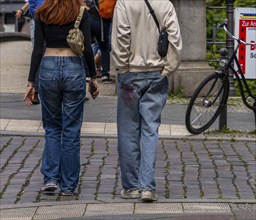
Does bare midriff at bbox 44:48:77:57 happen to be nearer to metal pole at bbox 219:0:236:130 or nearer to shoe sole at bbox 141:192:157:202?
shoe sole at bbox 141:192:157:202

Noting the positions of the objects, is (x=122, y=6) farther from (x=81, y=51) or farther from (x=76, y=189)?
(x=76, y=189)

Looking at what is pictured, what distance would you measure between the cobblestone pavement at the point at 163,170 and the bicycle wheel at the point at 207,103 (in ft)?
1.05

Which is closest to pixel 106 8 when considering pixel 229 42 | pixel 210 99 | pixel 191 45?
pixel 191 45

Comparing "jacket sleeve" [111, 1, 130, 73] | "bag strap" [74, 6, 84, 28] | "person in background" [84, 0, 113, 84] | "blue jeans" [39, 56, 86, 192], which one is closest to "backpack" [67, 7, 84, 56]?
"bag strap" [74, 6, 84, 28]

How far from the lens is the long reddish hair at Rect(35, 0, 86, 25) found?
7707 mm

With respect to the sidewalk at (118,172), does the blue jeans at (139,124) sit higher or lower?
higher

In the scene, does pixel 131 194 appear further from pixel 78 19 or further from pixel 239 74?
pixel 239 74

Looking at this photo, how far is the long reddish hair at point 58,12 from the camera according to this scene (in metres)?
7.71

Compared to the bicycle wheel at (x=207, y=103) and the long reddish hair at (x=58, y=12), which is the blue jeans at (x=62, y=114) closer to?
the long reddish hair at (x=58, y=12)

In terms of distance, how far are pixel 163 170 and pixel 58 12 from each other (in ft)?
6.74

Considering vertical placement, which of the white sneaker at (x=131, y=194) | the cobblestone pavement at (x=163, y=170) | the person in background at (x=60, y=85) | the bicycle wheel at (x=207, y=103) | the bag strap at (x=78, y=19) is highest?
the bag strap at (x=78, y=19)

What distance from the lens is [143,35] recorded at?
25.3ft

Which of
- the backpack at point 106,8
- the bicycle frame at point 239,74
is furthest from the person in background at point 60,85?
the backpack at point 106,8

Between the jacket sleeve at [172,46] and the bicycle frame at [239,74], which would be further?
the bicycle frame at [239,74]
